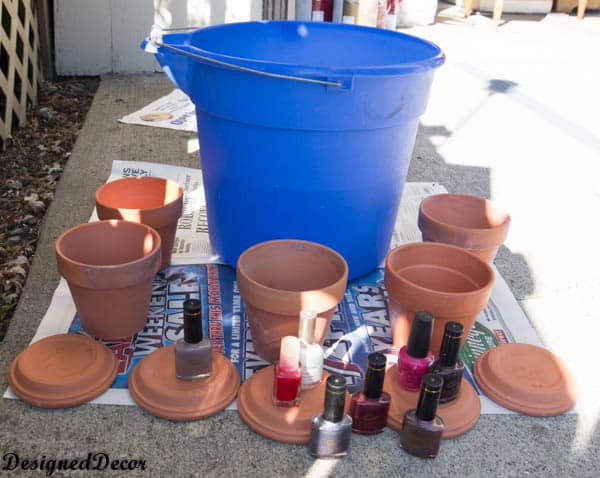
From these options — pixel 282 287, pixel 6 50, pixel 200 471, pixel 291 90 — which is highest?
pixel 291 90

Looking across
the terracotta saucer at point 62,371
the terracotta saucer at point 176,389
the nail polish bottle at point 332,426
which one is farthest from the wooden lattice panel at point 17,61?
the nail polish bottle at point 332,426

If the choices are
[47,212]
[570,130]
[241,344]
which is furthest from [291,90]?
[570,130]

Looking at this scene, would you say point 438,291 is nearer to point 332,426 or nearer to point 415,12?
point 332,426

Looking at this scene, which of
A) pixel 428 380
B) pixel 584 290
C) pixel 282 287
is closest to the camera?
pixel 428 380

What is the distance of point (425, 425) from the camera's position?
852 millimetres

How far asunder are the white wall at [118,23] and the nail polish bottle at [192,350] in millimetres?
1874

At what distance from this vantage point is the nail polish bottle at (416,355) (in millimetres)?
896

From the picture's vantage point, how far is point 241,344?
42.4 inches

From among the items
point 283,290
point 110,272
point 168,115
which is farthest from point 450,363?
point 168,115

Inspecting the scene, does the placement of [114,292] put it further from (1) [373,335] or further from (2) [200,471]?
(1) [373,335]

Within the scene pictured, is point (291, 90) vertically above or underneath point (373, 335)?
A: above

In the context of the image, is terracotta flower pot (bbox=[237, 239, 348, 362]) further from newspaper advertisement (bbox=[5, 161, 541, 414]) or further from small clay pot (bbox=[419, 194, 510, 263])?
small clay pot (bbox=[419, 194, 510, 263])

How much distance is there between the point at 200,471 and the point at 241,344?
0.89ft

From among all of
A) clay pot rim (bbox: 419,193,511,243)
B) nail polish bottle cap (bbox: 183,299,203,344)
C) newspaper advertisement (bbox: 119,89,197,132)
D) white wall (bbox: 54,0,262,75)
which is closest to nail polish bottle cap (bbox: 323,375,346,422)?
nail polish bottle cap (bbox: 183,299,203,344)
